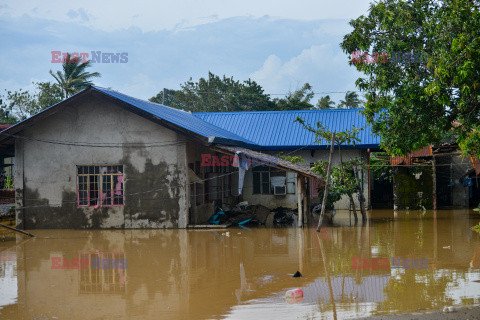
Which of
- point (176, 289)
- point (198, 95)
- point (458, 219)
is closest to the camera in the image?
point (176, 289)

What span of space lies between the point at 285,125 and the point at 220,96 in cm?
1869

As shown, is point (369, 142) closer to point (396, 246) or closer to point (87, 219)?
point (396, 246)

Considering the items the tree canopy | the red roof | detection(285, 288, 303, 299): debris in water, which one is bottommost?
detection(285, 288, 303, 299): debris in water

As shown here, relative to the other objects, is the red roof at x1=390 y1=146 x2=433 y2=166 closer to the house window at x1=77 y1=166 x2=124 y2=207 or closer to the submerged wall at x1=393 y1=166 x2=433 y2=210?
the submerged wall at x1=393 y1=166 x2=433 y2=210

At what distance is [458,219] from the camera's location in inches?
709

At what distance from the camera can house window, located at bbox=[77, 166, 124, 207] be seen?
1723 cm

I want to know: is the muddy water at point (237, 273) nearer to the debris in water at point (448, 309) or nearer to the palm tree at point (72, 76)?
the debris in water at point (448, 309)

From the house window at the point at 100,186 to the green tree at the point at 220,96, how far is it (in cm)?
2130

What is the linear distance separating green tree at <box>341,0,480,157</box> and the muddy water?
2845 mm

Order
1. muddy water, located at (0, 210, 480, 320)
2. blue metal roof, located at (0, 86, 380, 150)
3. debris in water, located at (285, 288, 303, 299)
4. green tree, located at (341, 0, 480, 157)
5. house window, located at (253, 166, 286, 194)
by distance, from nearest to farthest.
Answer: muddy water, located at (0, 210, 480, 320) → debris in water, located at (285, 288, 303, 299) → green tree, located at (341, 0, 480, 157) → blue metal roof, located at (0, 86, 380, 150) → house window, located at (253, 166, 286, 194)

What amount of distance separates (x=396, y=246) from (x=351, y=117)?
1227 centimetres

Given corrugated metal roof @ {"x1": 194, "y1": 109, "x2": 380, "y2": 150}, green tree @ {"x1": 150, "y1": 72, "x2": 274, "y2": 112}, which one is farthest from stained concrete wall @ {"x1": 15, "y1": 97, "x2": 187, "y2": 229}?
green tree @ {"x1": 150, "y1": 72, "x2": 274, "y2": 112}

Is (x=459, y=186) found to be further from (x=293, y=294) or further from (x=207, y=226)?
(x=293, y=294)

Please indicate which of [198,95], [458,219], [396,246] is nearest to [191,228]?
[396,246]
